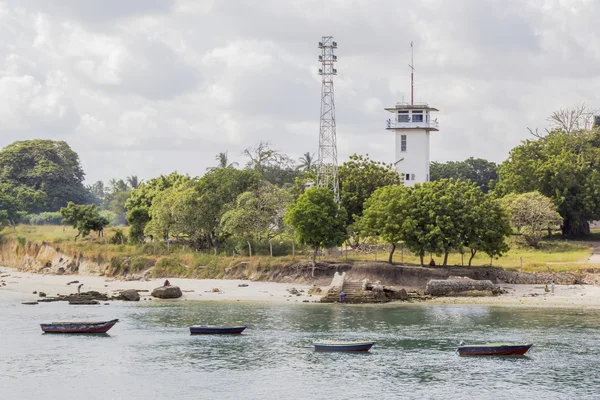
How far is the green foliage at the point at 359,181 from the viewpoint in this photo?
108 metres

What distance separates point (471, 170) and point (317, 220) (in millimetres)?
92883

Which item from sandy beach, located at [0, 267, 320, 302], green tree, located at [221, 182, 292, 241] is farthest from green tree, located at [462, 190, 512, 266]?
green tree, located at [221, 182, 292, 241]

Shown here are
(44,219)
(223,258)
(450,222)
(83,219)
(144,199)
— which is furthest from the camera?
(44,219)

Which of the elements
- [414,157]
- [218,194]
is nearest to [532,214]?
[414,157]

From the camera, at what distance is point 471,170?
17800 cm

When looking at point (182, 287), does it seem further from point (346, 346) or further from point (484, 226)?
point (346, 346)

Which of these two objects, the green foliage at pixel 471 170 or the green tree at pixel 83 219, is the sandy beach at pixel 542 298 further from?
the green foliage at pixel 471 170

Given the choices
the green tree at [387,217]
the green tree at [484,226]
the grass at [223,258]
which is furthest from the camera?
the grass at [223,258]

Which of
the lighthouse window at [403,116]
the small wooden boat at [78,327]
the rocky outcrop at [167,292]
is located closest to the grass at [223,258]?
the rocky outcrop at [167,292]

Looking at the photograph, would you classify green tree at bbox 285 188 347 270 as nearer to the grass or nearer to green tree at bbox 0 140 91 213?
the grass

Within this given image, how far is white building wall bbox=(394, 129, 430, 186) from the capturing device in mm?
123000

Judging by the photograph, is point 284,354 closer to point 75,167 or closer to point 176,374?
point 176,374

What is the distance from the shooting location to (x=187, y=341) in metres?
64.4

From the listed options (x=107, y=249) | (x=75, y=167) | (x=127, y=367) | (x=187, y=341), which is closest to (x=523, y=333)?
(x=187, y=341)
